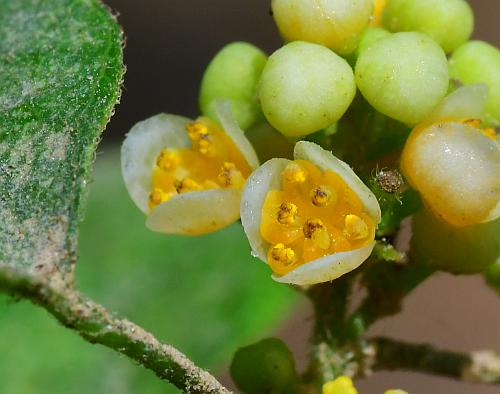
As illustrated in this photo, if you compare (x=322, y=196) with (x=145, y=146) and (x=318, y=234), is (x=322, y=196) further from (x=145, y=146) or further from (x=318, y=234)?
(x=145, y=146)

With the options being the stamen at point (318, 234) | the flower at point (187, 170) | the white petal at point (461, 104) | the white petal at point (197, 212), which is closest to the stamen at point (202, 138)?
the flower at point (187, 170)

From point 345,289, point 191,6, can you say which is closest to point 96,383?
point 345,289

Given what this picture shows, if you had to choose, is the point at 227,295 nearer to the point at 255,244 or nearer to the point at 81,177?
the point at 255,244

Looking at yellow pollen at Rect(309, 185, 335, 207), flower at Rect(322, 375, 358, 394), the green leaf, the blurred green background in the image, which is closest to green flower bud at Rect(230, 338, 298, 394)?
flower at Rect(322, 375, 358, 394)

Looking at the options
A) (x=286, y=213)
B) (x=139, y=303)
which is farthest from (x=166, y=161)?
(x=139, y=303)

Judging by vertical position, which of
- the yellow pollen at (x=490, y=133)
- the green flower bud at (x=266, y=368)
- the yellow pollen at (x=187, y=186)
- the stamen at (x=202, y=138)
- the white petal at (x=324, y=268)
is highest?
the stamen at (x=202, y=138)

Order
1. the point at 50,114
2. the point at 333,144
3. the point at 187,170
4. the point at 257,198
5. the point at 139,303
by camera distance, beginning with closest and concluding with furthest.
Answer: the point at 50,114, the point at 257,198, the point at 333,144, the point at 187,170, the point at 139,303

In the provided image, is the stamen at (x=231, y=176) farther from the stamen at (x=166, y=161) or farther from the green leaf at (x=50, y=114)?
the green leaf at (x=50, y=114)
